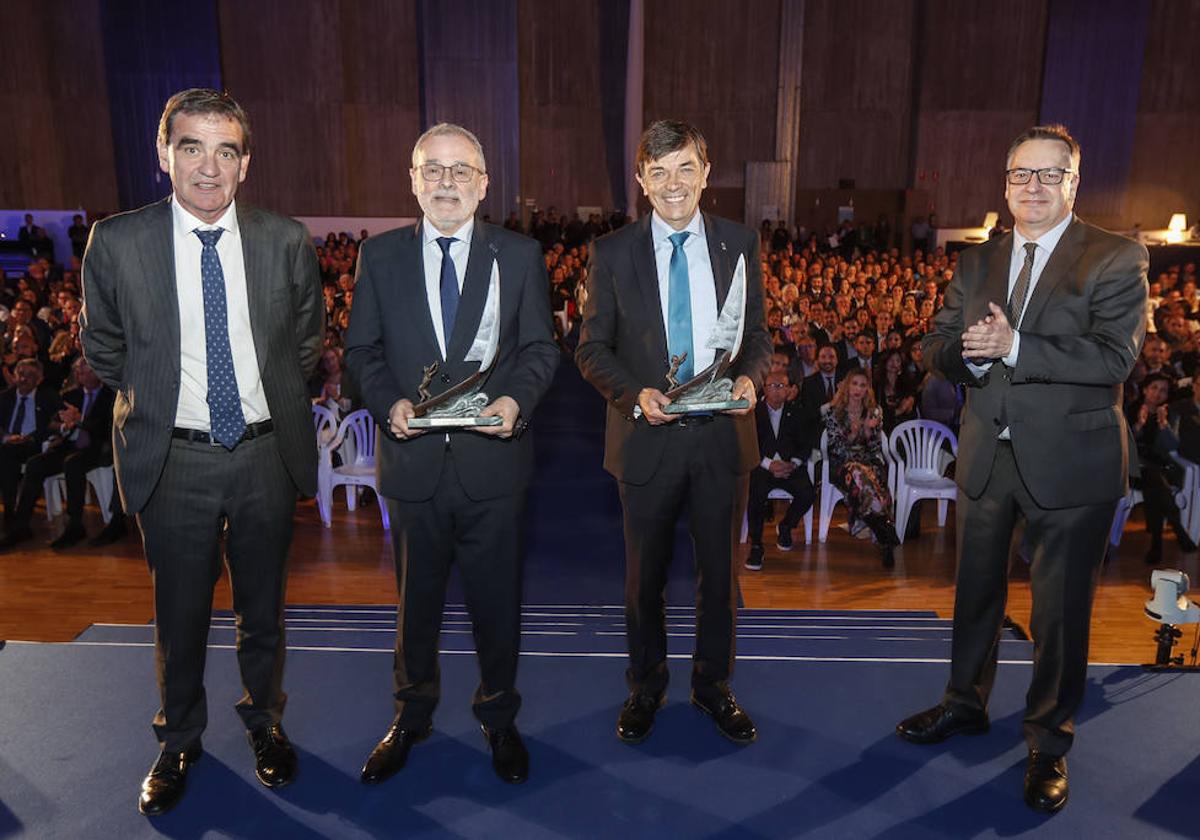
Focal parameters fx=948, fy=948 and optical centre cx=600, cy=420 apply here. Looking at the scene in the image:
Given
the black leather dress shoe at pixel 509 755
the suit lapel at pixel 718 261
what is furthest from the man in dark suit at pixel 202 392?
the suit lapel at pixel 718 261

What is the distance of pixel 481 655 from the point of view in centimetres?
228

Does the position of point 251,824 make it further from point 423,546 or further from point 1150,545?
point 1150,545

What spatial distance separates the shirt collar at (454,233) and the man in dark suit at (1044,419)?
112cm

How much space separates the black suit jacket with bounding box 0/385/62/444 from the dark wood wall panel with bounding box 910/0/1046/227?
1505 cm

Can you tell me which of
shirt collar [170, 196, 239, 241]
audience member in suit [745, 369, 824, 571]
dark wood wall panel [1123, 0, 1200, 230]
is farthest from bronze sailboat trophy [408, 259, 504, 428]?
dark wood wall panel [1123, 0, 1200, 230]

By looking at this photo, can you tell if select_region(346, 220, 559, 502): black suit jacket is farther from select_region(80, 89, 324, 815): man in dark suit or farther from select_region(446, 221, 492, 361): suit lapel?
select_region(80, 89, 324, 815): man in dark suit

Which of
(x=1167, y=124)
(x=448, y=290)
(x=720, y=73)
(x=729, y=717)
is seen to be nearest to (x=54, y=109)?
(x=720, y=73)

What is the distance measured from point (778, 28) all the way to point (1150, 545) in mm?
14134

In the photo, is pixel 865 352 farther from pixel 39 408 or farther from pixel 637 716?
pixel 39 408

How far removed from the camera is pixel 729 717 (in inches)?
92.1

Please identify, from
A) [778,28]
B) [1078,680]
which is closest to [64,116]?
[778,28]

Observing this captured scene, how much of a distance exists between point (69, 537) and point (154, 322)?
4222mm

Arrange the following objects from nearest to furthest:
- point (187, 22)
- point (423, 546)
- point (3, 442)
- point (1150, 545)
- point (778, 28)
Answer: point (423, 546)
point (1150, 545)
point (3, 442)
point (187, 22)
point (778, 28)

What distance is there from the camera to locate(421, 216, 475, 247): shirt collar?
2.14 metres
